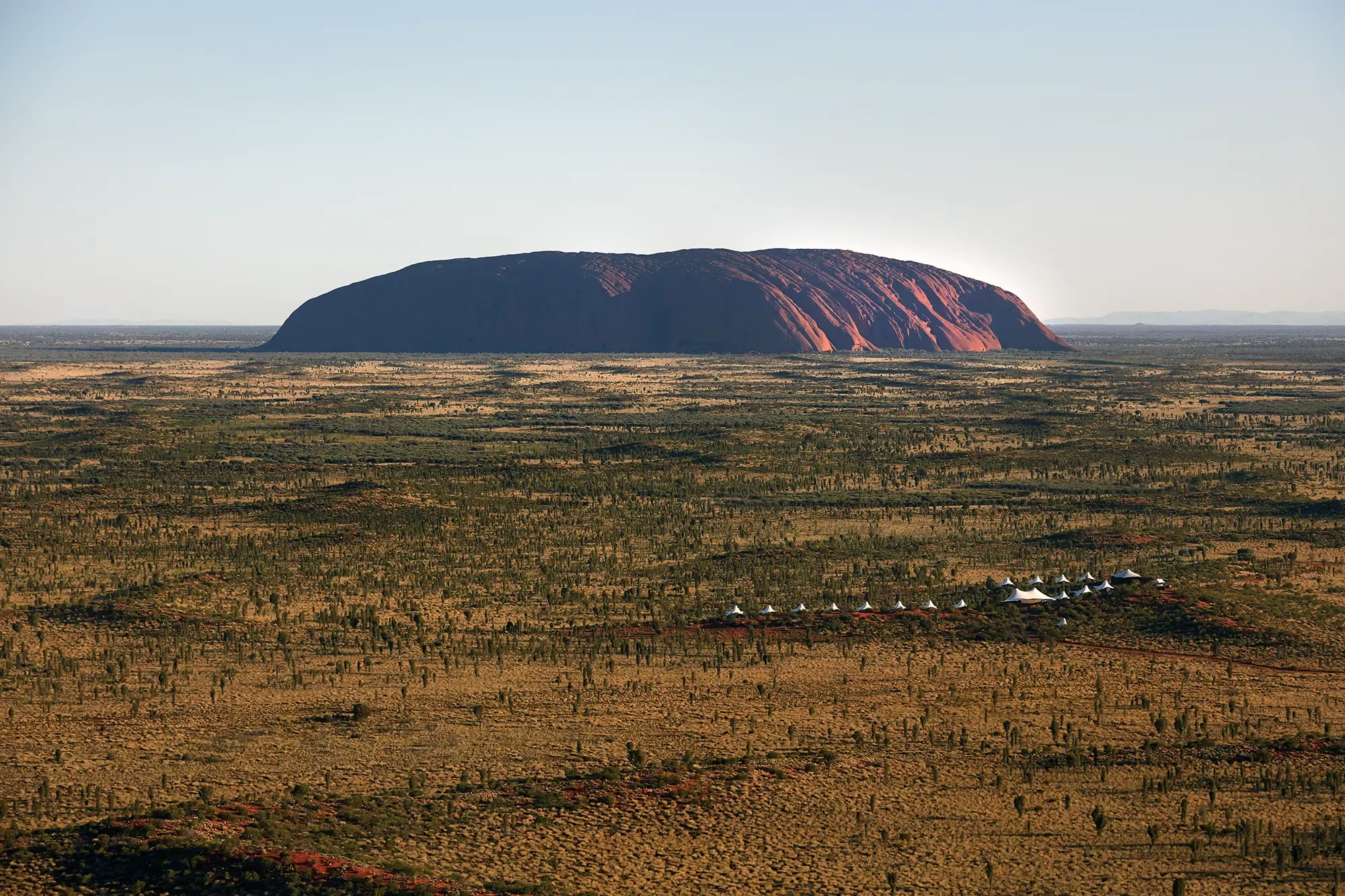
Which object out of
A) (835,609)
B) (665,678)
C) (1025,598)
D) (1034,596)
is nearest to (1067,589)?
(1034,596)

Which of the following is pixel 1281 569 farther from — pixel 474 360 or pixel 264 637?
pixel 474 360

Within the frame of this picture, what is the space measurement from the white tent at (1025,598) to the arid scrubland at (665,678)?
428 mm

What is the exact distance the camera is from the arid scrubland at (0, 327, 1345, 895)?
67.9ft

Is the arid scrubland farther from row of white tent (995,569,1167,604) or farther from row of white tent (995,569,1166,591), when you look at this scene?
row of white tent (995,569,1166,591)

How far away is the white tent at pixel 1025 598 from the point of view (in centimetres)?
3566

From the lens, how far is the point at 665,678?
97.3 ft

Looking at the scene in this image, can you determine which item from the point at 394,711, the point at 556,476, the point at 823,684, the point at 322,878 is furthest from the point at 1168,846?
the point at 556,476

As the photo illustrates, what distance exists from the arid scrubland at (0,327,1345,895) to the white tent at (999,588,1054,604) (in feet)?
1.40

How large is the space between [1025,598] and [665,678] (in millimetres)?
10980

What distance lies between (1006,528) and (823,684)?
2049cm

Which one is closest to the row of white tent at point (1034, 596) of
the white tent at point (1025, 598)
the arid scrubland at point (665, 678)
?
the white tent at point (1025, 598)

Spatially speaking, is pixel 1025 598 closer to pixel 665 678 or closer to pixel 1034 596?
pixel 1034 596

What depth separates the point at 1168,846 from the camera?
20859mm

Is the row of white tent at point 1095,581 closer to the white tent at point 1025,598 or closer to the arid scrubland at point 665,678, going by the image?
the arid scrubland at point 665,678
